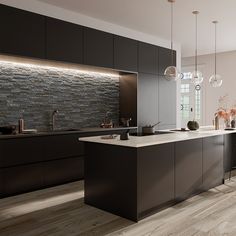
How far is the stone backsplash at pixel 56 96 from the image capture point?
171 inches

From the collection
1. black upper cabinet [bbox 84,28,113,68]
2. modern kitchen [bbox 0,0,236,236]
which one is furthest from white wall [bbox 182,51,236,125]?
black upper cabinet [bbox 84,28,113,68]

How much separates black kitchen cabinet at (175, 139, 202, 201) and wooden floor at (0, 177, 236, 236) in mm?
138

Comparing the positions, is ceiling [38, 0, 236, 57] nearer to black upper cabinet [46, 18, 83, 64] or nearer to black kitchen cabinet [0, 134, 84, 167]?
black upper cabinet [46, 18, 83, 64]

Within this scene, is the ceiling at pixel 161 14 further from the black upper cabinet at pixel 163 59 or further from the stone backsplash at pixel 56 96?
the stone backsplash at pixel 56 96

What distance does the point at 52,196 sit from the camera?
3912 mm

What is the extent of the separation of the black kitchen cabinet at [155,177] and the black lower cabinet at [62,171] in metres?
1.79

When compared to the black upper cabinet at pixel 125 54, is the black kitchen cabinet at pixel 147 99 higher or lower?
lower

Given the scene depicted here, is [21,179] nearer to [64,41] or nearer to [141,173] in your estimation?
[141,173]

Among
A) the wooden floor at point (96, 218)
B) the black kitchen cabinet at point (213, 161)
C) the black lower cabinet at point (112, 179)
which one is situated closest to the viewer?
the wooden floor at point (96, 218)

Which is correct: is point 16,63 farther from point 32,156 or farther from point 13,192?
point 13,192

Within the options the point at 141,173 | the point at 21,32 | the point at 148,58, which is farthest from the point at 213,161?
the point at 21,32

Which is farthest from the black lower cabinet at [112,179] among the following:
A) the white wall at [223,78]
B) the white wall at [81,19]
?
the white wall at [223,78]

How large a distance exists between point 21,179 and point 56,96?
1634mm

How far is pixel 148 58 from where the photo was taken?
6.18 m
